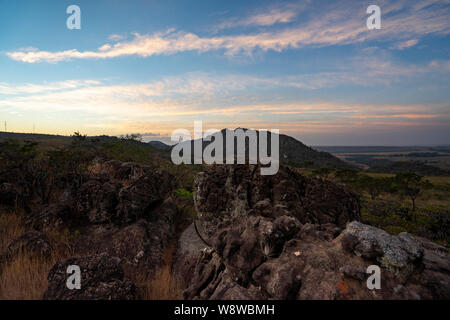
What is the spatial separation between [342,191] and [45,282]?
8695 millimetres

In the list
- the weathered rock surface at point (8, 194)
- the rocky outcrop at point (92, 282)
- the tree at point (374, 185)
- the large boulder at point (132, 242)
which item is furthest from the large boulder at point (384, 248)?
the tree at point (374, 185)

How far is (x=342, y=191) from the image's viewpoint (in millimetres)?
7871

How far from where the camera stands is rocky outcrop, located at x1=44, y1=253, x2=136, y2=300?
4156 mm

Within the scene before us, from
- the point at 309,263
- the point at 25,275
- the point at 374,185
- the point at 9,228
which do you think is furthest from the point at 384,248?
the point at 374,185

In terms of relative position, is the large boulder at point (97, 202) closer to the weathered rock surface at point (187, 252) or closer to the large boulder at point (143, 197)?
the large boulder at point (143, 197)

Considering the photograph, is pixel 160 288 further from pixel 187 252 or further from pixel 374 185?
pixel 374 185

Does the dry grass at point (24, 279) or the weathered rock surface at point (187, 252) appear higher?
the dry grass at point (24, 279)

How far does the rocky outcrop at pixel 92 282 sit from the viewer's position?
416 centimetres

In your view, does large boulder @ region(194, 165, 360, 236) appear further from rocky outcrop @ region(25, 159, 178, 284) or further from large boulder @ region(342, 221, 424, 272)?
large boulder @ region(342, 221, 424, 272)

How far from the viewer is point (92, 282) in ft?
14.4

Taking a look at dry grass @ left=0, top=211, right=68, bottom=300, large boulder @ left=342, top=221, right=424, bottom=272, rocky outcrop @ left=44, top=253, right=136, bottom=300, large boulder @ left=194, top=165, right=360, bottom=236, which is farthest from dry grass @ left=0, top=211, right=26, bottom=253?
large boulder @ left=342, top=221, right=424, bottom=272

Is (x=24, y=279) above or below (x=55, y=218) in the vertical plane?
below
